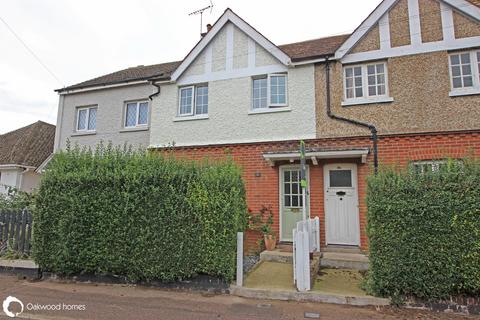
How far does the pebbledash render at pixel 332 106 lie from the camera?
27.3 feet

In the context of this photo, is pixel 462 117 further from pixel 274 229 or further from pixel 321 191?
pixel 274 229

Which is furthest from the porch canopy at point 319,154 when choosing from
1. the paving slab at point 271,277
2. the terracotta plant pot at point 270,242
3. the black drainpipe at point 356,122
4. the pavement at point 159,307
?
the pavement at point 159,307

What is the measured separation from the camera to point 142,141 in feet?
39.9

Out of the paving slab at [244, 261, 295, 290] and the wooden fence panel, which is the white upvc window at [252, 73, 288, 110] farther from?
the wooden fence panel

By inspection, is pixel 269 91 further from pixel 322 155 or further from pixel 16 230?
pixel 16 230

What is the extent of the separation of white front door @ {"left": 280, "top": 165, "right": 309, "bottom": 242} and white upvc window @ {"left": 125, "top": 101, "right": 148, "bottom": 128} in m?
6.62

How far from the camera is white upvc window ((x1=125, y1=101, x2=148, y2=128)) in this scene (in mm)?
12630

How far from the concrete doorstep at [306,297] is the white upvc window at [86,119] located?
10.9 meters

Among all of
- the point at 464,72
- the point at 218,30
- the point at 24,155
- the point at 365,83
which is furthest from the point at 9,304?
the point at 24,155

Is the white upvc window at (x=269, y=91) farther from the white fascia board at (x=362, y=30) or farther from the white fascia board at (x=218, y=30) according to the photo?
the white fascia board at (x=362, y=30)

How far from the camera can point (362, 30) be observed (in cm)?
934

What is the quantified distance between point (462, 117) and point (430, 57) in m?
1.99

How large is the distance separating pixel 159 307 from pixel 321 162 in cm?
621

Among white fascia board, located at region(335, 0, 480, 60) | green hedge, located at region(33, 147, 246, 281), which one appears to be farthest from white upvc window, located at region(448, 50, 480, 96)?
green hedge, located at region(33, 147, 246, 281)
